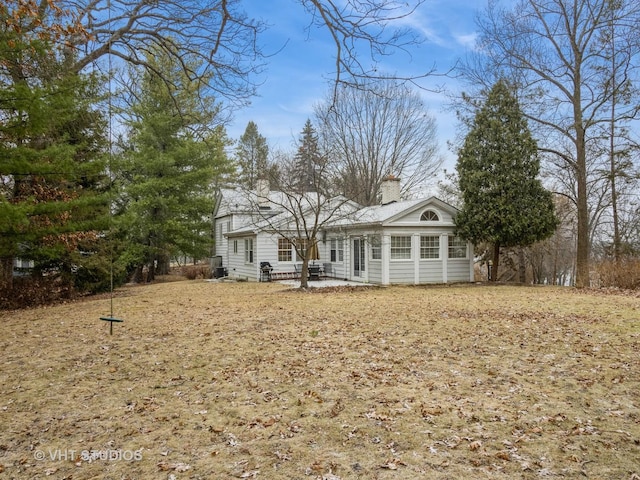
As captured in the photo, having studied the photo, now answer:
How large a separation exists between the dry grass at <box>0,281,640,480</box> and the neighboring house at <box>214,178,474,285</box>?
8.57 m

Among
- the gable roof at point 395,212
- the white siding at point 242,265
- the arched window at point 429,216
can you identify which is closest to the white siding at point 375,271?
the gable roof at point 395,212

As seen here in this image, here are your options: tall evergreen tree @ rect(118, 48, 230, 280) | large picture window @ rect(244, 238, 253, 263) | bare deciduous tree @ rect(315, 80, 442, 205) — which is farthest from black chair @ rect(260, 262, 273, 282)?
bare deciduous tree @ rect(315, 80, 442, 205)

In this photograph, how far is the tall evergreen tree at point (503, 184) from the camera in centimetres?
1762

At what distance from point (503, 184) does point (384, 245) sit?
553cm

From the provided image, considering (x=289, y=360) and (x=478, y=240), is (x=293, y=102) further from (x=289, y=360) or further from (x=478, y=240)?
(x=478, y=240)

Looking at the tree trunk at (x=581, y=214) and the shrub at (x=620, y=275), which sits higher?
the tree trunk at (x=581, y=214)

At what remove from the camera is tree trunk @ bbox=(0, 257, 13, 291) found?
12.7m

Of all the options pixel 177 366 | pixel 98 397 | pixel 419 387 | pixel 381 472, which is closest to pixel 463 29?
pixel 419 387

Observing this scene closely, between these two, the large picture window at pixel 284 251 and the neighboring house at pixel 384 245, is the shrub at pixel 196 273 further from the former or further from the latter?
the large picture window at pixel 284 251

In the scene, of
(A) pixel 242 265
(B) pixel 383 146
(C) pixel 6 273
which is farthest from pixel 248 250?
(B) pixel 383 146

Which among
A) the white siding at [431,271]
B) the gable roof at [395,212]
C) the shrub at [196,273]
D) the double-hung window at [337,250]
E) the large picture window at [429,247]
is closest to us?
the gable roof at [395,212]

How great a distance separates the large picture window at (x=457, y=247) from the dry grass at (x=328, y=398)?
31.8ft

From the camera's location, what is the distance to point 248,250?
72.0 ft

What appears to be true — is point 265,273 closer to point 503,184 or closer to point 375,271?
point 375,271
